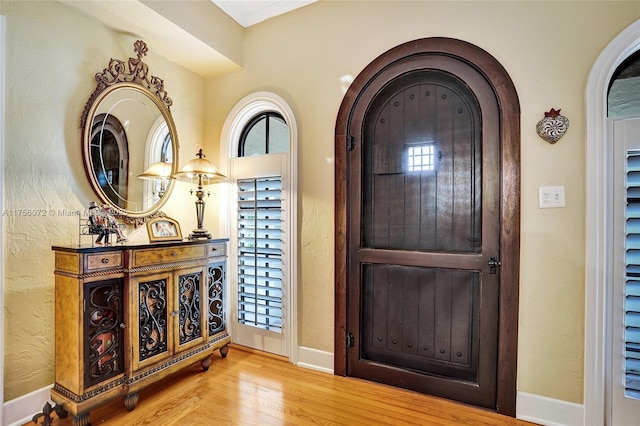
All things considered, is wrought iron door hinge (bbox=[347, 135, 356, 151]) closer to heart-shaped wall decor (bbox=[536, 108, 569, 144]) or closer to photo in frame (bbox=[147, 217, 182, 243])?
heart-shaped wall decor (bbox=[536, 108, 569, 144])

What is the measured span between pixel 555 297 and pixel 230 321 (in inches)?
99.9

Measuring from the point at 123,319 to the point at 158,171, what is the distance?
121 cm

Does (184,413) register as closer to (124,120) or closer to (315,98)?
(124,120)

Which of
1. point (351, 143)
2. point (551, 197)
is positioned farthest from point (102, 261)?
point (551, 197)

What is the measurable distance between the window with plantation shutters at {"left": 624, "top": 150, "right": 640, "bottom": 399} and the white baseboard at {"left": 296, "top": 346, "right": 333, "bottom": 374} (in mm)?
1753

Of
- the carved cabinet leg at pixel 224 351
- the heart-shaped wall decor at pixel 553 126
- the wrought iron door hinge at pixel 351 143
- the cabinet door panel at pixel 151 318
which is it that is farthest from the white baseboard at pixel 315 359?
the heart-shaped wall decor at pixel 553 126

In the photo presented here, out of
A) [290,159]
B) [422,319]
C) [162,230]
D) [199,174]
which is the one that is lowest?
[422,319]

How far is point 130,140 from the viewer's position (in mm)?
2393

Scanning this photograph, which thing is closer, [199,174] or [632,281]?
[632,281]

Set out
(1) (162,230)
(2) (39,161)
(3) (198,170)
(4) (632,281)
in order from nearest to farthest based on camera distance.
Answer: (4) (632,281)
(2) (39,161)
(1) (162,230)
(3) (198,170)

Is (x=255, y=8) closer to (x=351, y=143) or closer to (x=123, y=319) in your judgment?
(x=351, y=143)

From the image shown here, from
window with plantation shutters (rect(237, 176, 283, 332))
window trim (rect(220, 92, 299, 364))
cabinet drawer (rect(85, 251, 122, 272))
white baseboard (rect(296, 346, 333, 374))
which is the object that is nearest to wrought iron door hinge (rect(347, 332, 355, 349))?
white baseboard (rect(296, 346, 333, 374))

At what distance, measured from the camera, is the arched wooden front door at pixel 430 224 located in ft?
6.25

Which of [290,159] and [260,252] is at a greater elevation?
[290,159]
